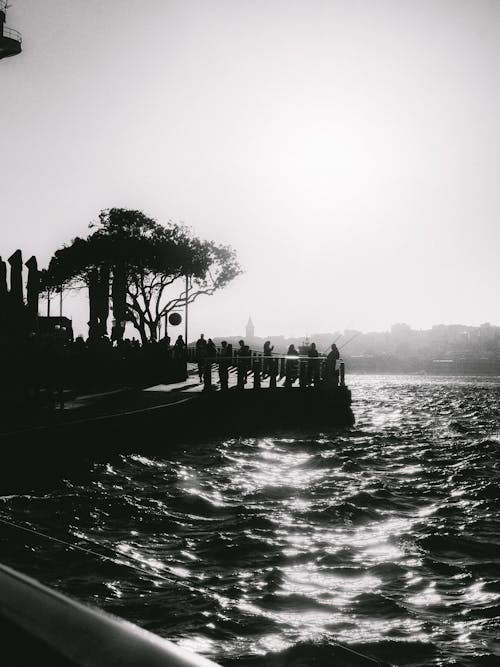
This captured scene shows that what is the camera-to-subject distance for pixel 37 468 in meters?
11.0

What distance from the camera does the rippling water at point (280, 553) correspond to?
5.35m

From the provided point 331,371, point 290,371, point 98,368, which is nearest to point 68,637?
point 98,368

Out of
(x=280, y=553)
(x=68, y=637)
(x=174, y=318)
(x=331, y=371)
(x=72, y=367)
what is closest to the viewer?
(x=68, y=637)

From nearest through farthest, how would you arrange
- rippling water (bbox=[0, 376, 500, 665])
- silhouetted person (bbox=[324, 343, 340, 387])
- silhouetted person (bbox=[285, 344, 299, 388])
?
rippling water (bbox=[0, 376, 500, 665]), silhouetted person (bbox=[285, 344, 299, 388]), silhouetted person (bbox=[324, 343, 340, 387])

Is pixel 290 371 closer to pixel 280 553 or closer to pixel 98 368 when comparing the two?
pixel 98 368

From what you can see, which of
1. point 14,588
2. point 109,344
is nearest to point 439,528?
point 14,588

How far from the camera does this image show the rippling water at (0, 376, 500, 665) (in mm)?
5348

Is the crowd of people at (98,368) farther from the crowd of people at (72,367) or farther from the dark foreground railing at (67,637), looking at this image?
the dark foreground railing at (67,637)

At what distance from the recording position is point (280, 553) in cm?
760

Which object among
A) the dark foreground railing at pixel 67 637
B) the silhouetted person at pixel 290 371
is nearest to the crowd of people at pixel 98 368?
the silhouetted person at pixel 290 371

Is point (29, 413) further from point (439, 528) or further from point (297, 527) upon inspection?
point (439, 528)

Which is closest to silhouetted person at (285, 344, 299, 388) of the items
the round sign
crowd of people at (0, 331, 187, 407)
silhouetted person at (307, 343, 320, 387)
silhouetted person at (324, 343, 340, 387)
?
silhouetted person at (307, 343, 320, 387)

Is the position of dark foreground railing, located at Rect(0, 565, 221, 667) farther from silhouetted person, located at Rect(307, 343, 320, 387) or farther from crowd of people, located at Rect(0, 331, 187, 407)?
silhouetted person, located at Rect(307, 343, 320, 387)

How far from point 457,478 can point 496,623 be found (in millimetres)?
8082
